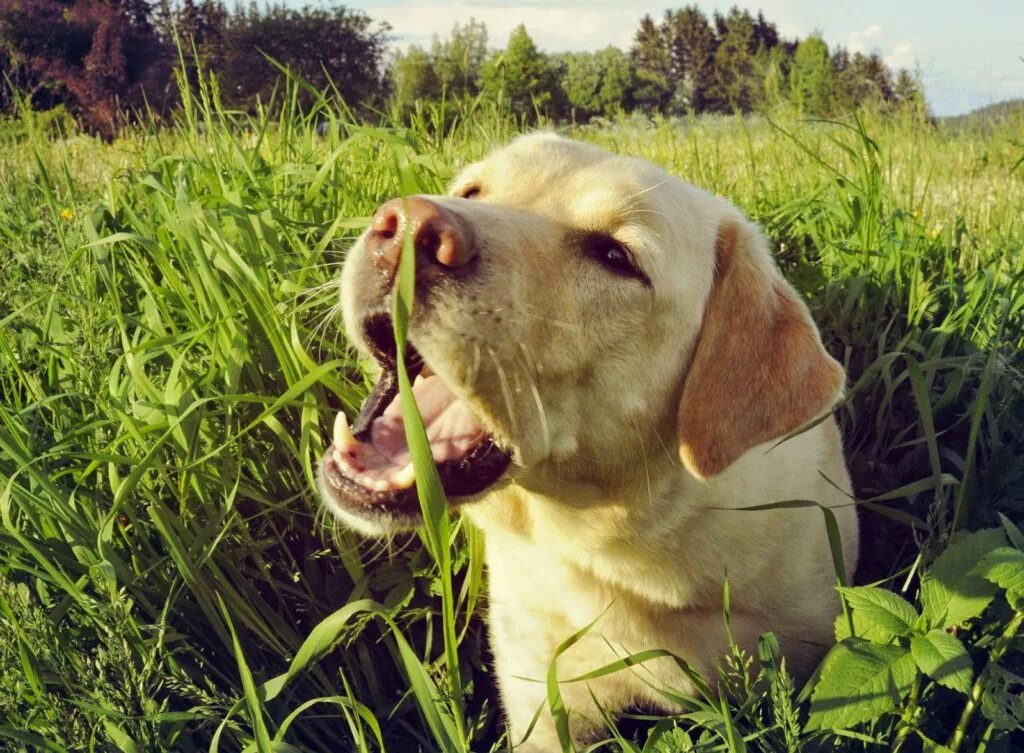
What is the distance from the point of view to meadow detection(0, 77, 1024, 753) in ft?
5.91

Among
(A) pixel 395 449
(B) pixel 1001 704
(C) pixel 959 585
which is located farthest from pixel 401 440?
(B) pixel 1001 704

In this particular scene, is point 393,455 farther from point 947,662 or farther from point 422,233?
point 947,662

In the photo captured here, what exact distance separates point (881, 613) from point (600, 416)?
72cm

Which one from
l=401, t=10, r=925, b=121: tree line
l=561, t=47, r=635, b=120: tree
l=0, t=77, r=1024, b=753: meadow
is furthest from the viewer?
l=561, t=47, r=635, b=120: tree

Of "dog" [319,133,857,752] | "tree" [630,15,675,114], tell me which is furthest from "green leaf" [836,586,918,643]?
"tree" [630,15,675,114]

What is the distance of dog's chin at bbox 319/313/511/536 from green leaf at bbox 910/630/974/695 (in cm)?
→ 91

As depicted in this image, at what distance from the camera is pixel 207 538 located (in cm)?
246

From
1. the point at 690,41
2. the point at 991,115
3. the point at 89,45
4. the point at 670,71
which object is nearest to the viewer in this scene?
the point at 991,115

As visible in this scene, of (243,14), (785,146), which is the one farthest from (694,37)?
(785,146)

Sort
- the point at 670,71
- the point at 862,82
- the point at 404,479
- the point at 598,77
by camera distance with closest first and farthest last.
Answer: the point at 404,479
the point at 862,82
the point at 598,77
the point at 670,71

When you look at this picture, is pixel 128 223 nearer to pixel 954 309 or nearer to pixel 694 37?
pixel 954 309

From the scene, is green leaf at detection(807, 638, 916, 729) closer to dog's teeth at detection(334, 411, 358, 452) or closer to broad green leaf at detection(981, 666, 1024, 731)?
broad green leaf at detection(981, 666, 1024, 731)

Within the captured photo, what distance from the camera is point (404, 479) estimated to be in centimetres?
195

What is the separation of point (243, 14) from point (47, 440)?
116ft
